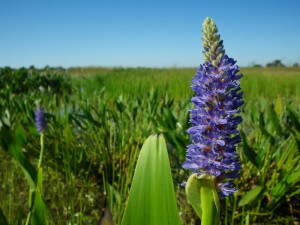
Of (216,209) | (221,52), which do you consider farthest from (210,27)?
(216,209)

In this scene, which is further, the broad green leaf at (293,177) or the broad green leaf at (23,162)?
the broad green leaf at (293,177)

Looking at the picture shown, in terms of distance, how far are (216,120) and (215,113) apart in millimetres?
14

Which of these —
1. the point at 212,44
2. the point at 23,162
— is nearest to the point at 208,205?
the point at 212,44

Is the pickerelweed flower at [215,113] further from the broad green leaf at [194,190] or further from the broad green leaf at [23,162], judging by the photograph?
the broad green leaf at [23,162]

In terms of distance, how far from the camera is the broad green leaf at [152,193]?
54 cm

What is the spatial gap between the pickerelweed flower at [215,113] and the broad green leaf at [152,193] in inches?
3.9

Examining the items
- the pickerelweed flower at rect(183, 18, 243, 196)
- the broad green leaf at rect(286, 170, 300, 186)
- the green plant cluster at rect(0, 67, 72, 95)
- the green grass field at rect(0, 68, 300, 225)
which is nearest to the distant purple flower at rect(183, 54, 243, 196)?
the pickerelweed flower at rect(183, 18, 243, 196)

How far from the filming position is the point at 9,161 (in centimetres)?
289

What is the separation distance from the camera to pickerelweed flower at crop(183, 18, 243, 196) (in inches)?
24.2

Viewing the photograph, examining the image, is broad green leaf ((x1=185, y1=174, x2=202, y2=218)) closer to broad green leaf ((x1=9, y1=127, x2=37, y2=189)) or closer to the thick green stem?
the thick green stem

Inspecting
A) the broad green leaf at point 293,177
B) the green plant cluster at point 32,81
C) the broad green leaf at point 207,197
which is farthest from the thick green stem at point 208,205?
the green plant cluster at point 32,81

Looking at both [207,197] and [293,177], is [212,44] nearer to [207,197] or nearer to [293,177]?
[207,197]

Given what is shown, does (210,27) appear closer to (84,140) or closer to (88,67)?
(84,140)

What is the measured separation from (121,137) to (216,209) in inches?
73.3
